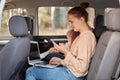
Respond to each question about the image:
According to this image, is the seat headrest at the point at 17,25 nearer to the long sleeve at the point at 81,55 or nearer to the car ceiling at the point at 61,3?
the long sleeve at the point at 81,55

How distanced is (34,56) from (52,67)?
92cm

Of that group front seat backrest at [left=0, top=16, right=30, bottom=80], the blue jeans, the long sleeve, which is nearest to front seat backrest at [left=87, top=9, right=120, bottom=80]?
the long sleeve

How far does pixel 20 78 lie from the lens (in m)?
3.85

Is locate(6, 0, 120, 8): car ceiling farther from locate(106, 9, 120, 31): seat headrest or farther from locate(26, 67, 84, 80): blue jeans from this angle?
locate(106, 9, 120, 31): seat headrest

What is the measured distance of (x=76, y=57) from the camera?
135 inches

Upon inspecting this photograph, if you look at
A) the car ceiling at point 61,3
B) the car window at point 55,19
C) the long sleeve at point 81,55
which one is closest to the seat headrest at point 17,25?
the long sleeve at point 81,55

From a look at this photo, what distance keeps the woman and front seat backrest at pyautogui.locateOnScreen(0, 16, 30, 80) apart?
0.17 meters

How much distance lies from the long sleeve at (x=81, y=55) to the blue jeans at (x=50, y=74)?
6cm

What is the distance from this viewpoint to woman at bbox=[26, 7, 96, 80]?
3381 mm

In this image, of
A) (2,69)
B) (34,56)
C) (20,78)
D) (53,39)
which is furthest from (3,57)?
(53,39)

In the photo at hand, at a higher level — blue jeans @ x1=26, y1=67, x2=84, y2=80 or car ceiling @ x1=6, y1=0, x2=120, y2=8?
car ceiling @ x1=6, y1=0, x2=120, y2=8

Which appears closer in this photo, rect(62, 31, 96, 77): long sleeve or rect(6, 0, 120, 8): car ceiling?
rect(62, 31, 96, 77): long sleeve

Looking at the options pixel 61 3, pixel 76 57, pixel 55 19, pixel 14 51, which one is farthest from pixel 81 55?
pixel 55 19

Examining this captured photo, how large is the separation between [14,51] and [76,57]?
2.01 feet
